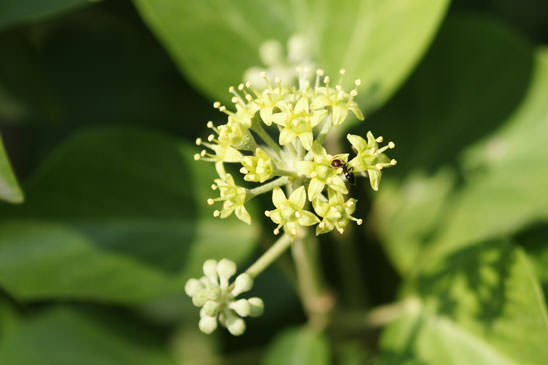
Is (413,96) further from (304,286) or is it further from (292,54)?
(304,286)

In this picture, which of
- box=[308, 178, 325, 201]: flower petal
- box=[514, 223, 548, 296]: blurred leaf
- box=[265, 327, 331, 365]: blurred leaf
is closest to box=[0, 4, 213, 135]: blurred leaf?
box=[265, 327, 331, 365]: blurred leaf

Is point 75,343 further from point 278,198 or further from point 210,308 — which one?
point 278,198

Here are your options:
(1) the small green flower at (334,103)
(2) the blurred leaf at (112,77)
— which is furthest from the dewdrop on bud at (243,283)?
(2) the blurred leaf at (112,77)

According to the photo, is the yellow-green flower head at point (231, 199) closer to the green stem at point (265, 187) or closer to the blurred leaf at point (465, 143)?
the green stem at point (265, 187)

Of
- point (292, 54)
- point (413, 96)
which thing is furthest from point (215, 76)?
point (413, 96)

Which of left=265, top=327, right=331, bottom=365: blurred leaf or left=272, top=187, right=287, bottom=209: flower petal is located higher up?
left=272, top=187, right=287, bottom=209: flower petal

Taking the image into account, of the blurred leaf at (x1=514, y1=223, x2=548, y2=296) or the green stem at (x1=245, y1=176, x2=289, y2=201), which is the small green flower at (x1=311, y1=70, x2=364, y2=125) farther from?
the blurred leaf at (x1=514, y1=223, x2=548, y2=296)
